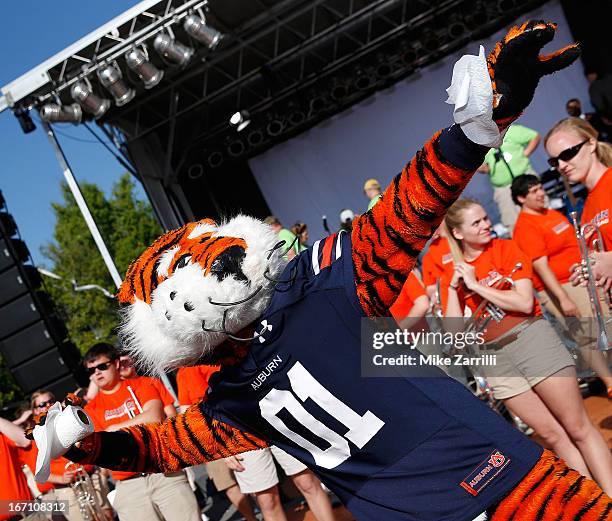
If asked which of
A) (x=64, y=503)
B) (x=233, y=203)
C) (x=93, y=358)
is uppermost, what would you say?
(x=233, y=203)

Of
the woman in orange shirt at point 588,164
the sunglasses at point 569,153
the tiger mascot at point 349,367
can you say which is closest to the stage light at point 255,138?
the woman in orange shirt at point 588,164

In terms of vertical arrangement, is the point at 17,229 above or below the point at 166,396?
above

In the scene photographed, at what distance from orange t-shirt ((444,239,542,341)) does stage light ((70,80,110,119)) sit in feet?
20.2

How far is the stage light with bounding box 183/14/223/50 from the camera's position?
8.47 m

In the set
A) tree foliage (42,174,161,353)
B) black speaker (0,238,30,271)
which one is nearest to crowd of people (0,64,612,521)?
black speaker (0,238,30,271)

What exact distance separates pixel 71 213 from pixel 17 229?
2391 cm

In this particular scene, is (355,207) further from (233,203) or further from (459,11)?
(459,11)

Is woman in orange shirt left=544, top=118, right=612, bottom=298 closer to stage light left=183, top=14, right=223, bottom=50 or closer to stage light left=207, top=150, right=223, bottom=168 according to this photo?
stage light left=183, top=14, right=223, bottom=50

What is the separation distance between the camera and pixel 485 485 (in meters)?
1.95

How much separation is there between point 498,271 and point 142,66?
19.4ft

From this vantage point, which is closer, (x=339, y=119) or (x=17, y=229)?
(x=17, y=229)

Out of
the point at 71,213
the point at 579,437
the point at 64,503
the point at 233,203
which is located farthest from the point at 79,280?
the point at 579,437

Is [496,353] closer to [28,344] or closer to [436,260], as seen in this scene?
[436,260]

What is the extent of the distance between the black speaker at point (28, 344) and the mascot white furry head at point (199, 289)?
688 centimetres
